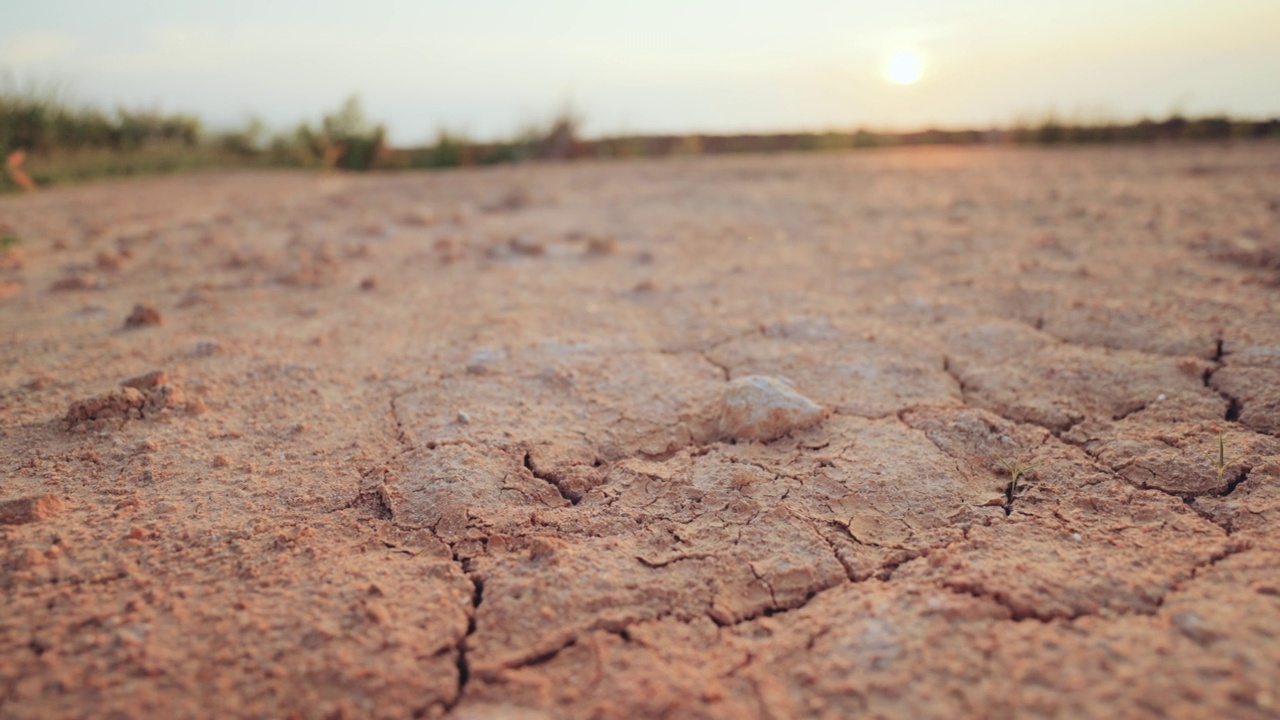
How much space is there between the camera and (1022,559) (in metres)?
1.34

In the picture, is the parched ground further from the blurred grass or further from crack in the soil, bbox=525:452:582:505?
the blurred grass

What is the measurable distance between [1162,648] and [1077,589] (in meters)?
0.17

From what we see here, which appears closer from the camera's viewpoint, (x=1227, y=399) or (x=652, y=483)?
(x=652, y=483)

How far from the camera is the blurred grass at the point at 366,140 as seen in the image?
6.43 m

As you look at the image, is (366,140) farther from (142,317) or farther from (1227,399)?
(1227,399)

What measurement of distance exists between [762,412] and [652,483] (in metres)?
0.34

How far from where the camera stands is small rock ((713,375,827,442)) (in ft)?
5.97

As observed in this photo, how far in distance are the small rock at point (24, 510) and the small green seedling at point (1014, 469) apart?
186 cm

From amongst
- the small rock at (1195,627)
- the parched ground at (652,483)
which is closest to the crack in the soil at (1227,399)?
the parched ground at (652,483)

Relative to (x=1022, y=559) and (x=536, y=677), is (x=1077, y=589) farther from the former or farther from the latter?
(x=536, y=677)

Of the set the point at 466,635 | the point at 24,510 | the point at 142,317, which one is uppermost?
the point at 142,317

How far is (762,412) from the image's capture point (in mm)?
1828

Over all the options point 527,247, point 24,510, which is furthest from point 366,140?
point 24,510

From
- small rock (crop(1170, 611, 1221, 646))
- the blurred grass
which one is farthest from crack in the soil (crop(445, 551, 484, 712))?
the blurred grass
